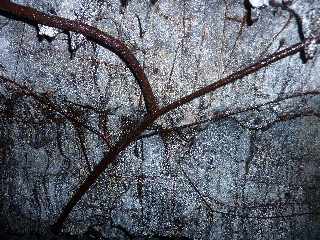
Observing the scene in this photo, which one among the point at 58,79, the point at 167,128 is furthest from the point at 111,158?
the point at 58,79

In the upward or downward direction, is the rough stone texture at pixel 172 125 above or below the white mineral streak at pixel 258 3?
below

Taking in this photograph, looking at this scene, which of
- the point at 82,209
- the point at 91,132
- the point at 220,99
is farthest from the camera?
the point at 82,209

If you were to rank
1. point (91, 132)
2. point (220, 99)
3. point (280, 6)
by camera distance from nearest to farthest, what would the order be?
point (280, 6)
point (220, 99)
point (91, 132)

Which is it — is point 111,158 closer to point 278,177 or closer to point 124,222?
point 124,222

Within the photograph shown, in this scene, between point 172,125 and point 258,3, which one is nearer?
point 258,3

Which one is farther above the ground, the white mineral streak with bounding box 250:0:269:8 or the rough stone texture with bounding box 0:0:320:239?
the white mineral streak with bounding box 250:0:269:8

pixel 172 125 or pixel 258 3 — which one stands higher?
pixel 258 3

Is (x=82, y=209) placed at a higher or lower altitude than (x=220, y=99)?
lower

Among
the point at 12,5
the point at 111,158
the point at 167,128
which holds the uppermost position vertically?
the point at 12,5
